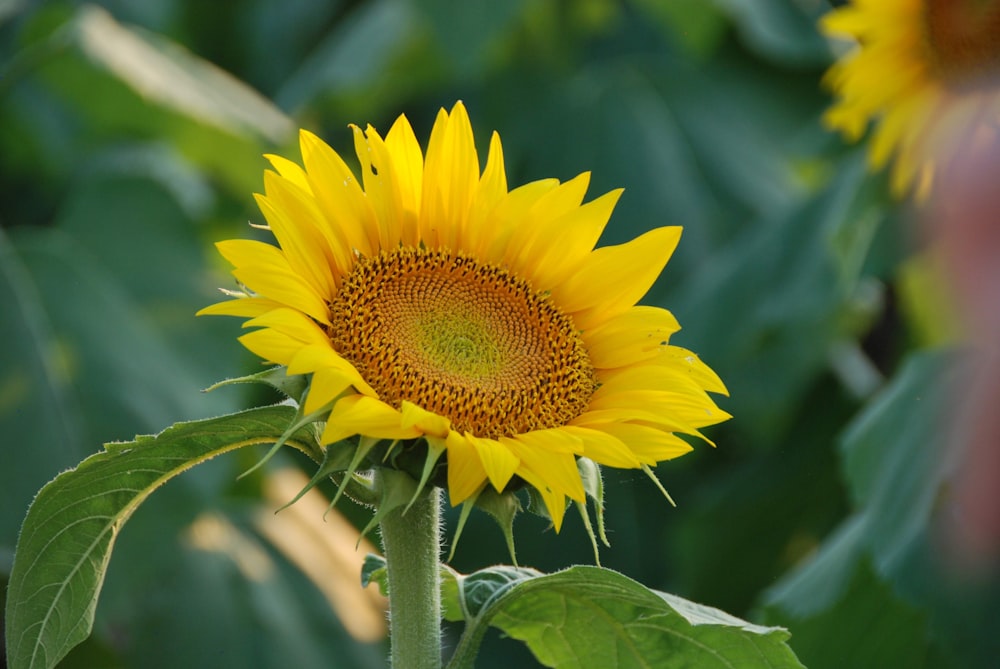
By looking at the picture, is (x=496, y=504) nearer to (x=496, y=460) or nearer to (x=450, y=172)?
(x=496, y=460)

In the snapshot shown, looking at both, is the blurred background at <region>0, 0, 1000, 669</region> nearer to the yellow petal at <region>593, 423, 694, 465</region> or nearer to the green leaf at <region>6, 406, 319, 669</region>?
the yellow petal at <region>593, 423, 694, 465</region>

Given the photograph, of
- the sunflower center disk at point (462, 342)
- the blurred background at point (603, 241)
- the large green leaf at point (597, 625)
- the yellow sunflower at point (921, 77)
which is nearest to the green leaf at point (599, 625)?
the large green leaf at point (597, 625)

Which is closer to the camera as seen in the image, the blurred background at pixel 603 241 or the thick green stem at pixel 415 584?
the thick green stem at pixel 415 584

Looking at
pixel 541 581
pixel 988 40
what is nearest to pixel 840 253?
pixel 988 40

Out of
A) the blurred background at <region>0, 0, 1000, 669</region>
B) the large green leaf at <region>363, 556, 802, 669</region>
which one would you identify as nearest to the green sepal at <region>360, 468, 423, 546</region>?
the large green leaf at <region>363, 556, 802, 669</region>

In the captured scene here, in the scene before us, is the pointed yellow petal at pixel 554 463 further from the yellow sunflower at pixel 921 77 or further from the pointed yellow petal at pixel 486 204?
the yellow sunflower at pixel 921 77

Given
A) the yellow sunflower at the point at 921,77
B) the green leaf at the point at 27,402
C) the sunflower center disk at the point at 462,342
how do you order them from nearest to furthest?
the sunflower center disk at the point at 462,342 < the yellow sunflower at the point at 921,77 < the green leaf at the point at 27,402

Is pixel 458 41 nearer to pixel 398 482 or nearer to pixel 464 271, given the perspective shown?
pixel 464 271
